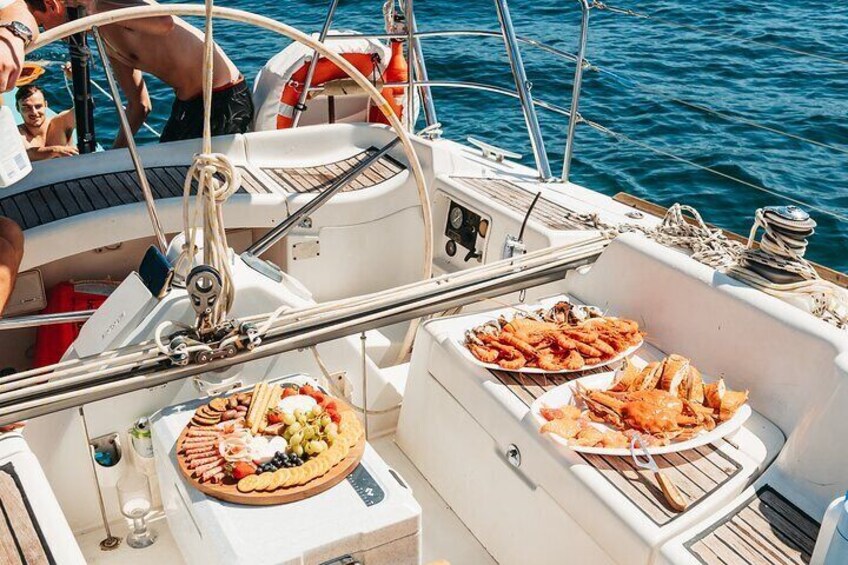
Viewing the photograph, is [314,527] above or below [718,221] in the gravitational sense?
above

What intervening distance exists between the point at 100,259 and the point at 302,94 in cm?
130

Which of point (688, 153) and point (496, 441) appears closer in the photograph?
point (496, 441)

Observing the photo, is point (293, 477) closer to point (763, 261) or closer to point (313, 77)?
point (763, 261)

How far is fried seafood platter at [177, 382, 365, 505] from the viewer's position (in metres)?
2.02

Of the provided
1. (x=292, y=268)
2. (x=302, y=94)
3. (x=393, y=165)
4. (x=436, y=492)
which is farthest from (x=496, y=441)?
(x=302, y=94)

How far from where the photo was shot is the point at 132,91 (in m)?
4.41

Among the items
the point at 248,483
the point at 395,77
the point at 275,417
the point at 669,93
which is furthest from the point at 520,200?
the point at 669,93

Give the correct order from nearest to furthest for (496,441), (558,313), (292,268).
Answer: (496,441) < (558,313) < (292,268)

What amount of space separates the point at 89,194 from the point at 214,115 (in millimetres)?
974

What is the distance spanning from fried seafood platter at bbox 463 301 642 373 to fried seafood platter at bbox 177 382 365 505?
56 cm

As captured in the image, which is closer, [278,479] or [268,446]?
[278,479]

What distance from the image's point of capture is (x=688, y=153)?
7.61m

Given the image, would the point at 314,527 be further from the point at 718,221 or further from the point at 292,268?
the point at 718,221

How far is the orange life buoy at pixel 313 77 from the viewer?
4.34 meters
